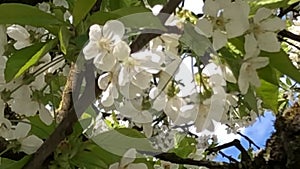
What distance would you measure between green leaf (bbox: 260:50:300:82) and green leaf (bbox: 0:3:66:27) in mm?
268

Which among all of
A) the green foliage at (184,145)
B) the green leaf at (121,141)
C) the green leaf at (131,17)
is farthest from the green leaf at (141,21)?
the green foliage at (184,145)

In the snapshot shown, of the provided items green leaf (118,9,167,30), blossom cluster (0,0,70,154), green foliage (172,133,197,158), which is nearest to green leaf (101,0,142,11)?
blossom cluster (0,0,70,154)

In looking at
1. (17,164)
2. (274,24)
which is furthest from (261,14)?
(17,164)

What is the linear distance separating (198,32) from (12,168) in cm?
34

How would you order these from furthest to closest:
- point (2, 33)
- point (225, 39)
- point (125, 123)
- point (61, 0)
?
point (125, 123), point (61, 0), point (2, 33), point (225, 39)

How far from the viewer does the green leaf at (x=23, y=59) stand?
0.84 meters

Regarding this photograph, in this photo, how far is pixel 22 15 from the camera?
2.70 ft

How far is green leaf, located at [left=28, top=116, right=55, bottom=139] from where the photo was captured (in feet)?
3.49

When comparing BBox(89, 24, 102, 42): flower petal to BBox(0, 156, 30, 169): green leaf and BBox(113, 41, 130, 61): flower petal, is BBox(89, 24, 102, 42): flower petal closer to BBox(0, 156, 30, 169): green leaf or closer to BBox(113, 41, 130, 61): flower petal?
BBox(113, 41, 130, 61): flower petal

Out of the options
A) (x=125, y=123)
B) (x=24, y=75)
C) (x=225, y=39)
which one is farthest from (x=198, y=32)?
(x=125, y=123)

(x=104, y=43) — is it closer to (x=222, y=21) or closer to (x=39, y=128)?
(x=222, y=21)

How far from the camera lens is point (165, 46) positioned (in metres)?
0.86

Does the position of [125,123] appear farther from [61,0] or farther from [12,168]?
[12,168]

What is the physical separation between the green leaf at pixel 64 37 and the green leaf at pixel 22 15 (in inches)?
0.4
